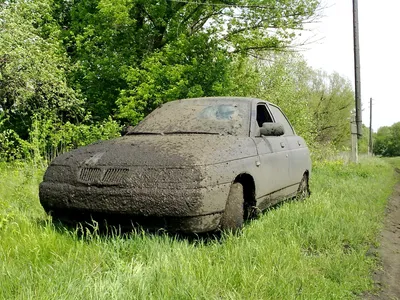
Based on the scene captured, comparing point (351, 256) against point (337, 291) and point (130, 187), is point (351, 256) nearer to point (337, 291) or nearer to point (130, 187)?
point (337, 291)

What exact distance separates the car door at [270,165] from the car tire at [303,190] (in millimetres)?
944

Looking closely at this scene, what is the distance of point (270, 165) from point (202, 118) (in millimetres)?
1004

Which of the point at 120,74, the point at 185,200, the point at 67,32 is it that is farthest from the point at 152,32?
the point at 185,200

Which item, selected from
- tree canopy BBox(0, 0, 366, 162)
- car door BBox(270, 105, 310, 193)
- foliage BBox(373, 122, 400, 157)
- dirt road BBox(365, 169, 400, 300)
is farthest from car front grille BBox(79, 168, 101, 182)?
foliage BBox(373, 122, 400, 157)

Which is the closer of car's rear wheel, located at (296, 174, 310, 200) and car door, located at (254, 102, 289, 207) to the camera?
car door, located at (254, 102, 289, 207)

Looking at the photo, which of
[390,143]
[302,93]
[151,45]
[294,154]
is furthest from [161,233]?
[390,143]

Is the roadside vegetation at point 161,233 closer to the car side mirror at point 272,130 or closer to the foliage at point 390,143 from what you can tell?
the car side mirror at point 272,130

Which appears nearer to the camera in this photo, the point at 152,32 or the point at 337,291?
the point at 337,291

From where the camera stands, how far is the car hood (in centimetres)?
370

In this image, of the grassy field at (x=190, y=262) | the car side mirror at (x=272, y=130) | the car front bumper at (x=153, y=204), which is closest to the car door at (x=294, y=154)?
the car side mirror at (x=272, y=130)

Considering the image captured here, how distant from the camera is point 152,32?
20047 millimetres

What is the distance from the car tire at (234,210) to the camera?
3957 mm

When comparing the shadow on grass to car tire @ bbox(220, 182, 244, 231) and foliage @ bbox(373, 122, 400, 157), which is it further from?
foliage @ bbox(373, 122, 400, 157)

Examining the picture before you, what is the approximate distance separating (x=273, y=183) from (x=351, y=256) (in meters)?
1.50
